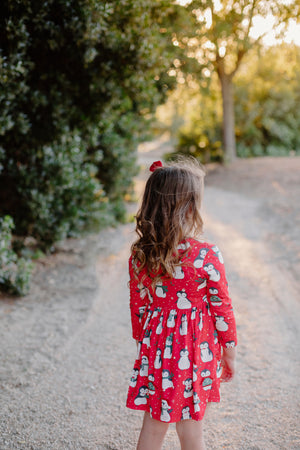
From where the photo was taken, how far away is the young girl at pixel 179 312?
1945mm

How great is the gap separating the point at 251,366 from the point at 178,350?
1.83 meters

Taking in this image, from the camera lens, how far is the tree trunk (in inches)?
552

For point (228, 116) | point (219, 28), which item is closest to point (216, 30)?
point (219, 28)

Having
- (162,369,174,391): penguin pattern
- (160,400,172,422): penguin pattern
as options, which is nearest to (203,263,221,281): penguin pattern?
(162,369,174,391): penguin pattern

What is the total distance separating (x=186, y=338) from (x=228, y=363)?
1.13 ft

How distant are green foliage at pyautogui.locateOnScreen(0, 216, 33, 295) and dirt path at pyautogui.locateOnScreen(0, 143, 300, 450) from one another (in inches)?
6.0

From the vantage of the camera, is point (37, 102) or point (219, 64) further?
point (219, 64)

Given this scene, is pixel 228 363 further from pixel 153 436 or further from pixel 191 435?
pixel 153 436

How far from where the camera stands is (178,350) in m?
1.95

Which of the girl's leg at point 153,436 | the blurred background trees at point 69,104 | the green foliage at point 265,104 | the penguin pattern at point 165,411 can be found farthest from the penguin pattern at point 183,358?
the green foliage at point 265,104

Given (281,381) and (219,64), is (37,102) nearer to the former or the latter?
(281,381)

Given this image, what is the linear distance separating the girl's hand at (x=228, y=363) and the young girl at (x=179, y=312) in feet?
0.11

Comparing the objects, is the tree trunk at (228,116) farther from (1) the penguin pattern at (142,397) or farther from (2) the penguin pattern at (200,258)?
(1) the penguin pattern at (142,397)

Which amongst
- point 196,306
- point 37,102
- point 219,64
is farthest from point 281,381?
point 219,64
